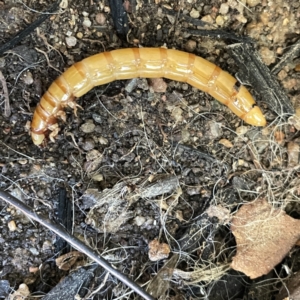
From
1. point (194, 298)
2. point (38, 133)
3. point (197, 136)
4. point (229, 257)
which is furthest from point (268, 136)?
point (38, 133)

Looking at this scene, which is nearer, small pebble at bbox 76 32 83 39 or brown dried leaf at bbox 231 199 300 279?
small pebble at bbox 76 32 83 39

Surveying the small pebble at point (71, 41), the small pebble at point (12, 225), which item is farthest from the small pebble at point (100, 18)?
the small pebble at point (12, 225)

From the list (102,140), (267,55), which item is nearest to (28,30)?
(102,140)

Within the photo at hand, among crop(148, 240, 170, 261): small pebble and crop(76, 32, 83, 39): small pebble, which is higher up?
crop(76, 32, 83, 39): small pebble

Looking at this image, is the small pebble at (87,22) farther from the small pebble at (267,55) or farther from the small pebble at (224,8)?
the small pebble at (267,55)

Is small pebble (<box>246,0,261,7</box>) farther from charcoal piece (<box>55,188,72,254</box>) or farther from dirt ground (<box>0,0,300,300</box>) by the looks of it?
charcoal piece (<box>55,188,72,254</box>)

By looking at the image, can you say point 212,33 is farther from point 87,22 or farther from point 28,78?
point 28,78

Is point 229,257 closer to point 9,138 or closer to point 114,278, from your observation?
point 114,278

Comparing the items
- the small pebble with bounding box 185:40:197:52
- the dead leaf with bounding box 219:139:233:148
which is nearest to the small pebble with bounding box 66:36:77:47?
the small pebble with bounding box 185:40:197:52
